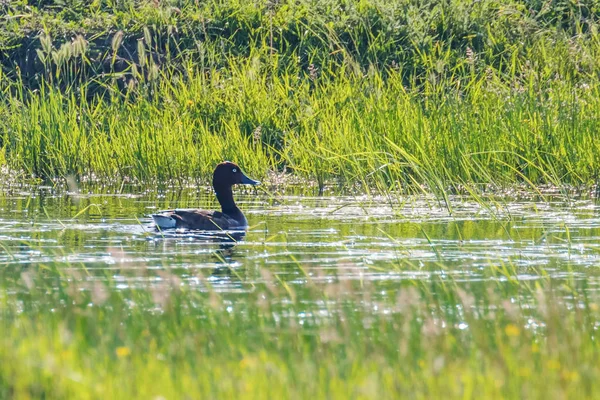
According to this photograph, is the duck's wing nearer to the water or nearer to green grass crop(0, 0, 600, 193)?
the water

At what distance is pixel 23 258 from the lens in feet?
26.6

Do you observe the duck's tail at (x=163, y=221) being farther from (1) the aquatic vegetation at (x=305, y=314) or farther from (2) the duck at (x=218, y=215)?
(1) the aquatic vegetation at (x=305, y=314)

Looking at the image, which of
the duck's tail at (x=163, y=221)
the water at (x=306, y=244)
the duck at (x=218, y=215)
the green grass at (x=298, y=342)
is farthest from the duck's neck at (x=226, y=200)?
the green grass at (x=298, y=342)

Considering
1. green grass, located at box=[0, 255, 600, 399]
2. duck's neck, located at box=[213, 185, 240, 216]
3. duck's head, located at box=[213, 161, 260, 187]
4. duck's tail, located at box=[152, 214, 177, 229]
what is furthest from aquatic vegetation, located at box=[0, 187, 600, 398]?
duck's head, located at box=[213, 161, 260, 187]

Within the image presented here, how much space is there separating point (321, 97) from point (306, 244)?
6.59 m

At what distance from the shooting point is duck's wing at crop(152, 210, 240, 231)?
10070 mm

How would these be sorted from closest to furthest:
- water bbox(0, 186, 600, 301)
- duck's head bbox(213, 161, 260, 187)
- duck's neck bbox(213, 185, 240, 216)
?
1. water bbox(0, 186, 600, 301)
2. duck's neck bbox(213, 185, 240, 216)
3. duck's head bbox(213, 161, 260, 187)

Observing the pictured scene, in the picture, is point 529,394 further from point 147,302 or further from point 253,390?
point 147,302

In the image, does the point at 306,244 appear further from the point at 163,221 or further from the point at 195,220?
the point at 195,220

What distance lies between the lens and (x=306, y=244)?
29.4ft

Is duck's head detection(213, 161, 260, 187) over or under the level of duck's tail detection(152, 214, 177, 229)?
over

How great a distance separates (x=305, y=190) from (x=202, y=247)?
3.80 meters

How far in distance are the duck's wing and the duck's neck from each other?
0.25m

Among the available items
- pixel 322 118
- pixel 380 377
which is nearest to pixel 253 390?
pixel 380 377
